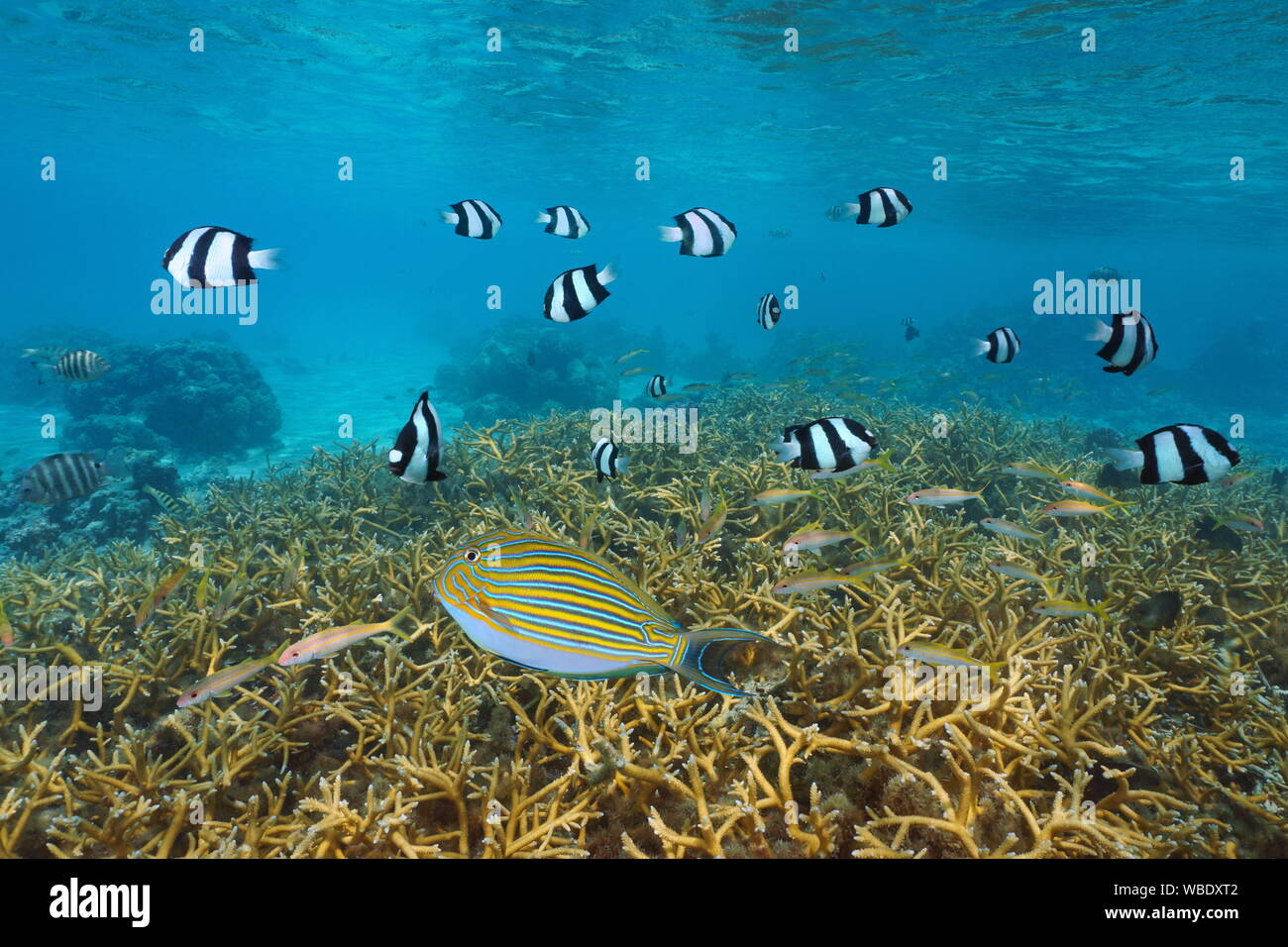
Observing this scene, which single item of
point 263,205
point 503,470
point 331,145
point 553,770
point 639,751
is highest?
point 263,205

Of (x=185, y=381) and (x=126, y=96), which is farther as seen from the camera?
(x=126, y=96)

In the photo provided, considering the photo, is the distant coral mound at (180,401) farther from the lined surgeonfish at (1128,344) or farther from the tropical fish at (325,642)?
the lined surgeonfish at (1128,344)

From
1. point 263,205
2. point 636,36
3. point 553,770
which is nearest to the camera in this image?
point 553,770

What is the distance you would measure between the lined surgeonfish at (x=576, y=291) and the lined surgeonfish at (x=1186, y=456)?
130 inches

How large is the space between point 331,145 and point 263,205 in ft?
191

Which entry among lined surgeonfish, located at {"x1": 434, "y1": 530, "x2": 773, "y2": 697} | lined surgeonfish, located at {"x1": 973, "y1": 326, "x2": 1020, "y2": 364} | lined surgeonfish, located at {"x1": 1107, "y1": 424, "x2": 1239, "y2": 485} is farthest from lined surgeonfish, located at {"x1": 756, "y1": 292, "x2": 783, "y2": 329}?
lined surgeonfish, located at {"x1": 434, "y1": 530, "x2": 773, "y2": 697}

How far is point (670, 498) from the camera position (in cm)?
605

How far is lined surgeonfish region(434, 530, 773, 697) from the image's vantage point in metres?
1.64

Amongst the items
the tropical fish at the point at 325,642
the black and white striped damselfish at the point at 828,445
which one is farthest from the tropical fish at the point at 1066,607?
the tropical fish at the point at 325,642

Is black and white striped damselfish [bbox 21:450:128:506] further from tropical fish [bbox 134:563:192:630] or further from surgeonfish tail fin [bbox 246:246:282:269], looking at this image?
surgeonfish tail fin [bbox 246:246:282:269]

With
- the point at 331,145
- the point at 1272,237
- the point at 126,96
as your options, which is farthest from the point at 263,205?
the point at 1272,237

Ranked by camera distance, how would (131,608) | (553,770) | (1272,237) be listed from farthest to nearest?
(1272,237) < (131,608) < (553,770)
